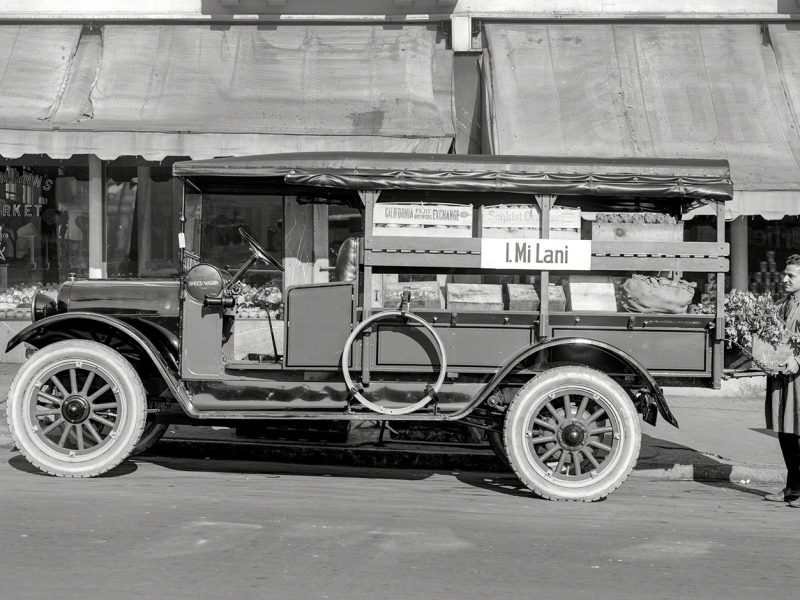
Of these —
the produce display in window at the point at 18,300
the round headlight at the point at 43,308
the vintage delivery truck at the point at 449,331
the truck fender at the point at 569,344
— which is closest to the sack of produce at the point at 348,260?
the vintage delivery truck at the point at 449,331

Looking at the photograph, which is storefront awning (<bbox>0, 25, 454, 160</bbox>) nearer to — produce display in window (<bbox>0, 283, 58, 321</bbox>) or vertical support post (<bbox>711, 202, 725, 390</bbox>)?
produce display in window (<bbox>0, 283, 58, 321</bbox>)

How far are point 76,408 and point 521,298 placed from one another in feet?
10.0

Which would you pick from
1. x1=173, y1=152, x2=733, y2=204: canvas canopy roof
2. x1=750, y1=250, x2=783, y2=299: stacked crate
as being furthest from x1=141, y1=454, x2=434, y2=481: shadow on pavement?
x1=750, y1=250, x2=783, y2=299: stacked crate

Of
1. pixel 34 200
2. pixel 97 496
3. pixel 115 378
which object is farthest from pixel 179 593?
pixel 34 200

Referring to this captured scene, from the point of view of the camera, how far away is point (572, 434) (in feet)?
20.9

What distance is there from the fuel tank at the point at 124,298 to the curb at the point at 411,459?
141 cm

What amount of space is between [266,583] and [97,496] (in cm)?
205

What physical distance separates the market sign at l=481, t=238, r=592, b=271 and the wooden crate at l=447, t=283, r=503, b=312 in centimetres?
19

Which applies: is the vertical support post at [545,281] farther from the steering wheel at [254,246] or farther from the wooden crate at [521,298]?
the steering wheel at [254,246]

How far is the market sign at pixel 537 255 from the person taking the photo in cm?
641

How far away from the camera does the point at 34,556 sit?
483 cm

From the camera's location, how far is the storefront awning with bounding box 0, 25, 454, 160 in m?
10.9

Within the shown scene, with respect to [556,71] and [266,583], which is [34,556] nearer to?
[266,583]

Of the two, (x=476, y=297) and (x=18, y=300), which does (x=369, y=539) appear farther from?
(x=18, y=300)
